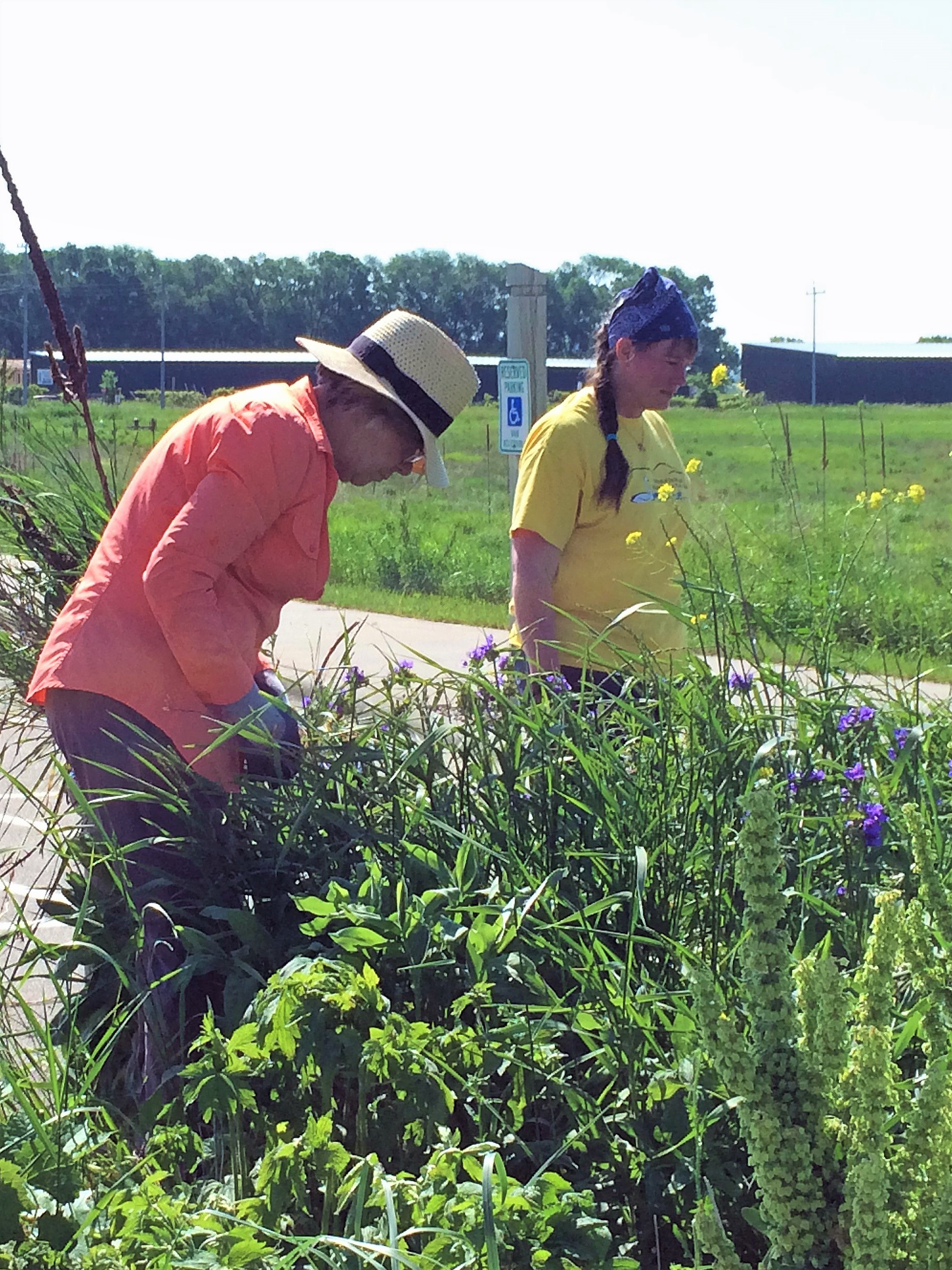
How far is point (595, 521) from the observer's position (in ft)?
11.5

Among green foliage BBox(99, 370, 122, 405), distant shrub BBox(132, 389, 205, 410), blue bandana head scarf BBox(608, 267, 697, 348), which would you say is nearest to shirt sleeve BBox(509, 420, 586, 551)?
blue bandana head scarf BBox(608, 267, 697, 348)

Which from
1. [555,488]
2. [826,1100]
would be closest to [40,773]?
[555,488]

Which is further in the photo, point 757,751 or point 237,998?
point 757,751

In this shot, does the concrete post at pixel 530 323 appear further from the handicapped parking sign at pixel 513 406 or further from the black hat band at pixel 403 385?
the black hat band at pixel 403 385

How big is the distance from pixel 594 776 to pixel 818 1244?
34.2 inches

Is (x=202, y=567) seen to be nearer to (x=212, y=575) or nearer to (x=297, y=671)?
(x=212, y=575)

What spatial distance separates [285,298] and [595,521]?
339 feet

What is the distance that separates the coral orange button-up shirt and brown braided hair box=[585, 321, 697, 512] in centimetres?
100

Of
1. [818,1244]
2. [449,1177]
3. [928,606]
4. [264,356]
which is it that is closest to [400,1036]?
[449,1177]

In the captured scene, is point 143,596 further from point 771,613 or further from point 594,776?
point 771,613

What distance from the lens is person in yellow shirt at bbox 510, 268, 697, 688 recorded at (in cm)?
343

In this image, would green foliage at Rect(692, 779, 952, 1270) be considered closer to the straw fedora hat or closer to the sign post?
the straw fedora hat

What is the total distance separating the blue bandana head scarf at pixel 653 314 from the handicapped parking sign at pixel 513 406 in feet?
14.2

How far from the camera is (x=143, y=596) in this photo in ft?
8.60
